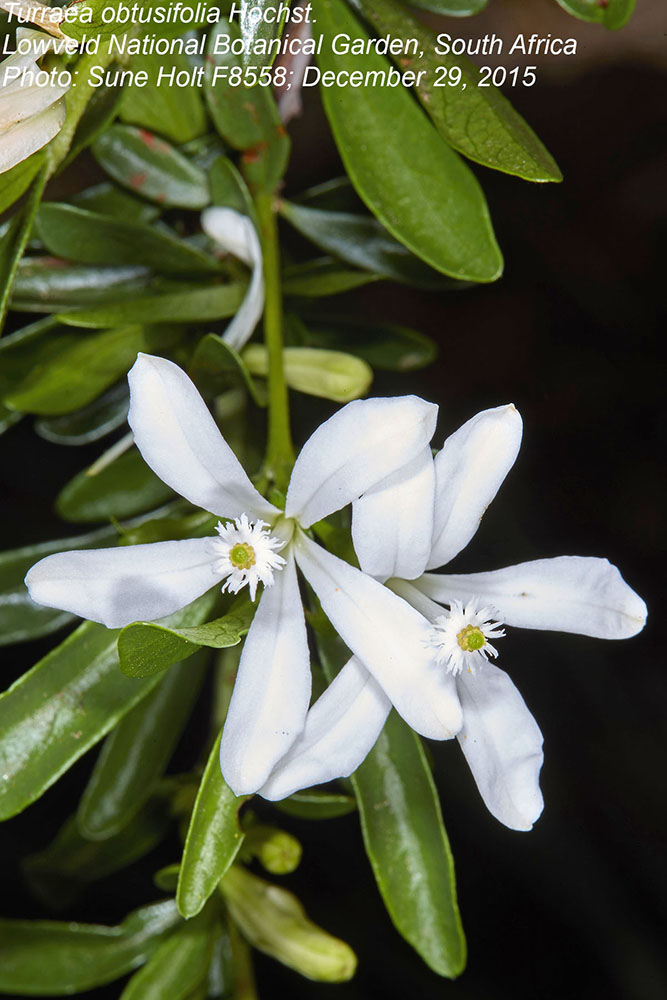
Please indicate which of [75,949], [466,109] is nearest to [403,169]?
[466,109]

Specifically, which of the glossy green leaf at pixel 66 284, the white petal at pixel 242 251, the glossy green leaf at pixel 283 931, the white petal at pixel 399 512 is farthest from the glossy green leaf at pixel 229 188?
the glossy green leaf at pixel 283 931

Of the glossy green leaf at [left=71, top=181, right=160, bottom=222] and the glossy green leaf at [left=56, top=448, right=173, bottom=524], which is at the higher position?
the glossy green leaf at [left=71, top=181, right=160, bottom=222]

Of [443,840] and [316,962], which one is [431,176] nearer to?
[443,840]

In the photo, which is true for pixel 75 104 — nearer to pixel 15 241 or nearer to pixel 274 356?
pixel 15 241

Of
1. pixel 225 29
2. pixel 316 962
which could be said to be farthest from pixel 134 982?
pixel 225 29

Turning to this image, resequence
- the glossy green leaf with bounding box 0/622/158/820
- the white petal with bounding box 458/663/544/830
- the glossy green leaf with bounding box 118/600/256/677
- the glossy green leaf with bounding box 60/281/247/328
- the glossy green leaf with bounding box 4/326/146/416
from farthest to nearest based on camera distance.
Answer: the glossy green leaf with bounding box 4/326/146/416 → the glossy green leaf with bounding box 60/281/247/328 → the glossy green leaf with bounding box 0/622/158/820 → the white petal with bounding box 458/663/544/830 → the glossy green leaf with bounding box 118/600/256/677

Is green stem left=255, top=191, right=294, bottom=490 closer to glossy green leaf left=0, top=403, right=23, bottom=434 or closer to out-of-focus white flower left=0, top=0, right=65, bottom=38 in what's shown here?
glossy green leaf left=0, top=403, right=23, bottom=434

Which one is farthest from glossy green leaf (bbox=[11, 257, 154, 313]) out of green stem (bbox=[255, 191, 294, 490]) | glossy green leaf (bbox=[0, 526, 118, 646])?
→ glossy green leaf (bbox=[0, 526, 118, 646])
